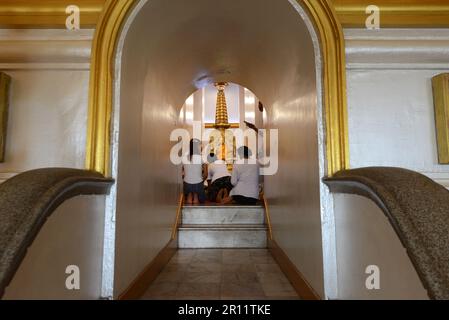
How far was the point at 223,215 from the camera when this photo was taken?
4598 millimetres

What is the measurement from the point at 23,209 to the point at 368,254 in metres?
1.34

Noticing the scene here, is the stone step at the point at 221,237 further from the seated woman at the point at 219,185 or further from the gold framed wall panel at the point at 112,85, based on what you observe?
the gold framed wall panel at the point at 112,85

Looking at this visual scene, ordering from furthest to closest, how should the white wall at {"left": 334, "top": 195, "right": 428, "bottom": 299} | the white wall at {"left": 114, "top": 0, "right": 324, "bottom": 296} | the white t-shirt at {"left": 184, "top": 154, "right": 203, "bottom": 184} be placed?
1. the white t-shirt at {"left": 184, "top": 154, "right": 203, "bottom": 184}
2. the white wall at {"left": 114, "top": 0, "right": 324, "bottom": 296}
3. the white wall at {"left": 334, "top": 195, "right": 428, "bottom": 299}

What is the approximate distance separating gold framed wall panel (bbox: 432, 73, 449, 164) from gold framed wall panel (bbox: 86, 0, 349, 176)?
1.90 ft

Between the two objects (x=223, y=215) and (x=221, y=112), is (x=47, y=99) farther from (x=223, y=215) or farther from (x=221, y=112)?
(x=221, y=112)

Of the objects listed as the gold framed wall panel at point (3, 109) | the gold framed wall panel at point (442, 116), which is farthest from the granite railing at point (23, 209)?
the gold framed wall panel at point (442, 116)

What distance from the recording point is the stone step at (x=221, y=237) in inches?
164

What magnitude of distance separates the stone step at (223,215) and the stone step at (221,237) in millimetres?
354

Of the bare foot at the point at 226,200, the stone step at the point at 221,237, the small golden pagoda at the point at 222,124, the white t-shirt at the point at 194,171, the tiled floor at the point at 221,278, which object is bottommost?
the tiled floor at the point at 221,278

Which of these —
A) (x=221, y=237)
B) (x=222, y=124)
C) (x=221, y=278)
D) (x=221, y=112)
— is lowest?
(x=221, y=278)

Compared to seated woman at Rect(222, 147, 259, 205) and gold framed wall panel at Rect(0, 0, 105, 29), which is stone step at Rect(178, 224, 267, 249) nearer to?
seated woman at Rect(222, 147, 259, 205)

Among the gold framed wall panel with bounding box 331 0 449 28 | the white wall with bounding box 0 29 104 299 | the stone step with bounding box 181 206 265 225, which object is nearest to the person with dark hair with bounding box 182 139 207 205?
the stone step with bounding box 181 206 265 225

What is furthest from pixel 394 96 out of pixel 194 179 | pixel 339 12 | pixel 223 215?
pixel 194 179

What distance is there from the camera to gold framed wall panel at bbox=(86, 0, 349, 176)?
69.1 inches
